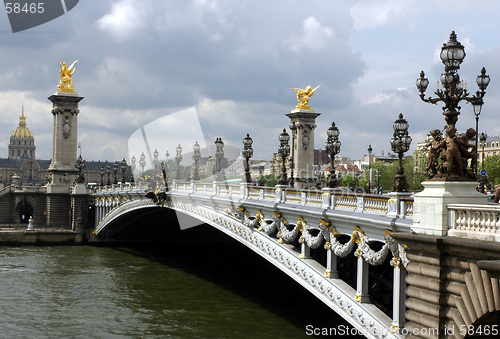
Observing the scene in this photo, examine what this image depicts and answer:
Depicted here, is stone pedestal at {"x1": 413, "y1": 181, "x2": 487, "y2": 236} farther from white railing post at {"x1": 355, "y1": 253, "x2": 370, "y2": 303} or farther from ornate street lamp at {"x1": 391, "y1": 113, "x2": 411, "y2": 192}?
ornate street lamp at {"x1": 391, "y1": 113, "x2": 411, "y2": 192}

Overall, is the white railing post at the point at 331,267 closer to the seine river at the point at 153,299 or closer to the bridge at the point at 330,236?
the bridge at the point at 330,236

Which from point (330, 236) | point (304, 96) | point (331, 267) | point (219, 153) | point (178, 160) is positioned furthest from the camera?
point (304, 96)

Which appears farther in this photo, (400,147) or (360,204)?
(400,147)

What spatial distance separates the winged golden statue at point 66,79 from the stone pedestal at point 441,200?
195 ft

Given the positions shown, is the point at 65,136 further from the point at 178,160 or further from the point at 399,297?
the point at 399,297

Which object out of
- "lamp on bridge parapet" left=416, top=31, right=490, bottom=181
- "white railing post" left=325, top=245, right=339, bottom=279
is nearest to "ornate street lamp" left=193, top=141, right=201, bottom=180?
"white railing post" left=325, top=245, right=339, bottom=279

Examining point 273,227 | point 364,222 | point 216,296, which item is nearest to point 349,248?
point 364,222

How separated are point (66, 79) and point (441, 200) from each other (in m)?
60.9

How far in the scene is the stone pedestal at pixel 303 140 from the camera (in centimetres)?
6169

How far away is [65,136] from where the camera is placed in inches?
2562

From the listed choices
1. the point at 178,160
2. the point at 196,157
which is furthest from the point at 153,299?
the point at 178,160

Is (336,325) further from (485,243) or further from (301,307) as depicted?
(485,243)

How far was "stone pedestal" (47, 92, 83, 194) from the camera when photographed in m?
63.2

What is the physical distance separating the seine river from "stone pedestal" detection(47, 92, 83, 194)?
20.8 meters
